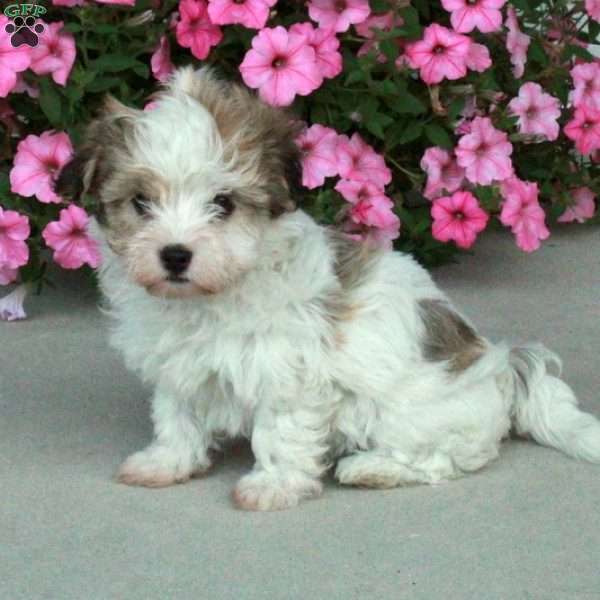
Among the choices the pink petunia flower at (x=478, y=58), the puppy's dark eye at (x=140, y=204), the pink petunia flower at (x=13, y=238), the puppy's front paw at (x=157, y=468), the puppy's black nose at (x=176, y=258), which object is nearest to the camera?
the puppy's black nose at (x=176, y=258)

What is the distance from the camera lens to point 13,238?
20.5ft

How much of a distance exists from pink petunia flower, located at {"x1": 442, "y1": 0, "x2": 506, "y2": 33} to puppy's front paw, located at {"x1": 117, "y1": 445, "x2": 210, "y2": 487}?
8.48 feet

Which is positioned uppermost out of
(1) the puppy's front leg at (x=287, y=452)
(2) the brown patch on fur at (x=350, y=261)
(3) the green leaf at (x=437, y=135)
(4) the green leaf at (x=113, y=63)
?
(4) the green leaf at (x=113, y=63)

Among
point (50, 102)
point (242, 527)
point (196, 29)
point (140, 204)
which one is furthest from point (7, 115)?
point (242, 527)

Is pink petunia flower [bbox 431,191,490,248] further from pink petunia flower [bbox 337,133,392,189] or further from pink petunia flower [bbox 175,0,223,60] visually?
pink petunia flower [bbox 175,0,223,60]

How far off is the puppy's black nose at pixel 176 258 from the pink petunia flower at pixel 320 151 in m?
2.00

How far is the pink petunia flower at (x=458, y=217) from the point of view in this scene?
642 cm

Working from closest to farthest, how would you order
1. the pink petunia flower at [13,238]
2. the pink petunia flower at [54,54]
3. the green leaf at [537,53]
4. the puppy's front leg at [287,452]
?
the puppy's front leg at [287,452], the pink petunia flower at [54,54], the pink petunia flower at [13,238], the green leaf at [537,53]

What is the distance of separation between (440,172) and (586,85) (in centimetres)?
100

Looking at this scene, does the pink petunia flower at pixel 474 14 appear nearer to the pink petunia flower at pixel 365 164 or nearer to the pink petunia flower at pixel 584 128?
the pink petunia flower at pixel 365 164

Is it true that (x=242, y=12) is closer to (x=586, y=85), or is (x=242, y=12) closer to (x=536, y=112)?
(x=536, y=112)

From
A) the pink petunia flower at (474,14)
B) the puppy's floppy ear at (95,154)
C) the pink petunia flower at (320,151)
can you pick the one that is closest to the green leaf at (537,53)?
the pink petunia flower at (474,14)

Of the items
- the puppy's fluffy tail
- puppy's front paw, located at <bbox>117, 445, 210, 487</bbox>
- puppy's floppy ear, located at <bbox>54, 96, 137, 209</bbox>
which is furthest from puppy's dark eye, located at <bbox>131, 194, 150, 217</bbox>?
the puppy's fluffy tail

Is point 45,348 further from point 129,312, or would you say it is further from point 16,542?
point 16,542
